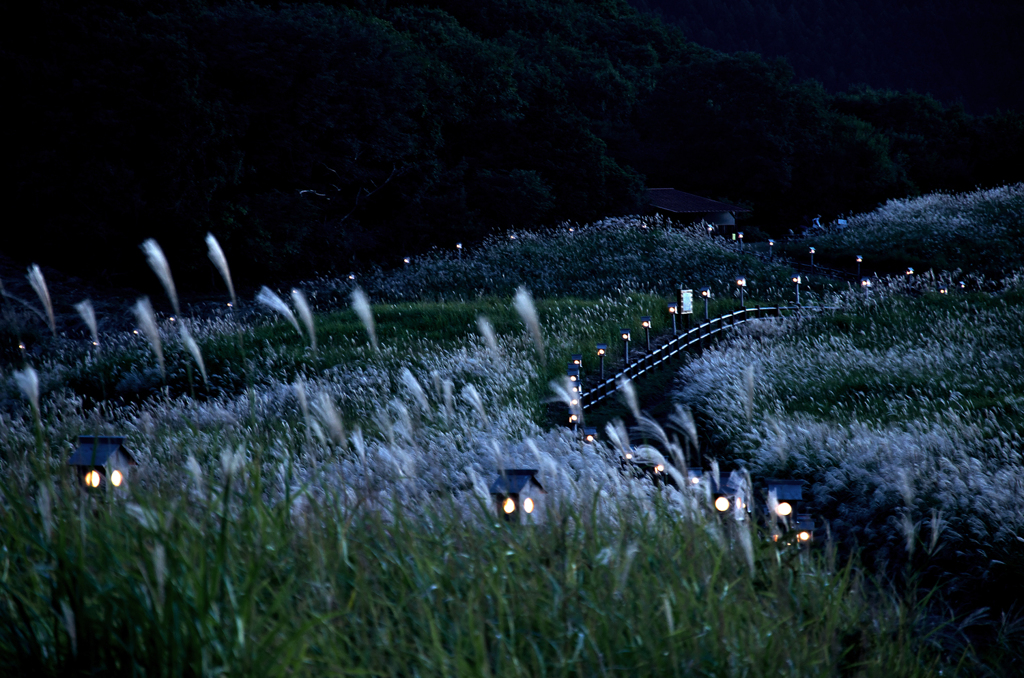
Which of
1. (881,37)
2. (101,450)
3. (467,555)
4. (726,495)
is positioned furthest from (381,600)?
(881,37)

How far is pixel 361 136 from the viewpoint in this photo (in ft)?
98.0

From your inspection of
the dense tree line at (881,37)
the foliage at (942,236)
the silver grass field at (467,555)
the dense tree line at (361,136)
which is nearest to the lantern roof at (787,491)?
the silver grass field at (467,555)

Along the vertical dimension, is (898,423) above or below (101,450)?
below

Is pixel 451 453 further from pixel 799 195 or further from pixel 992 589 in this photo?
pixel 799 195

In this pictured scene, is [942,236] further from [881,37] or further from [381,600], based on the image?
[881,37]

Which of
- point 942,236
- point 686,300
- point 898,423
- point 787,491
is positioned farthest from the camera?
point 942,236

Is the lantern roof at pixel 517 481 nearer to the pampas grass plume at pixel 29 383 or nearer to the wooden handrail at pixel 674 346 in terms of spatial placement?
the pampas grass plume at pixel 29 383

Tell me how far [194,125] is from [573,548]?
26.3m

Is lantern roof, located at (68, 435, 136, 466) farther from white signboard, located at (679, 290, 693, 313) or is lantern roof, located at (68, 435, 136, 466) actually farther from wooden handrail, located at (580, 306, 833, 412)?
white signboard, located at (679, 290, 693, 313)

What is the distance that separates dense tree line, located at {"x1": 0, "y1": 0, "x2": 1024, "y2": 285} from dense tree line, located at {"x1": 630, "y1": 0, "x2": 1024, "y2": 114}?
31.7m

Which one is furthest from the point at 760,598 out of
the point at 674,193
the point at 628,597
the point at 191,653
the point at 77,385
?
the point at 674,193

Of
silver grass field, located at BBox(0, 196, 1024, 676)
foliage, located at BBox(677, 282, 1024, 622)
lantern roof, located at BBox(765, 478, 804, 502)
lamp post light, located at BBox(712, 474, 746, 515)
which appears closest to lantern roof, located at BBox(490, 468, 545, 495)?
silver grass field, located at BBox(0, 196, 1024, 676)

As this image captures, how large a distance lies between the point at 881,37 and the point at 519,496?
269 ft

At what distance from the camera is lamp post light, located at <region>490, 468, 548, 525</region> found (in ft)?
13.0
